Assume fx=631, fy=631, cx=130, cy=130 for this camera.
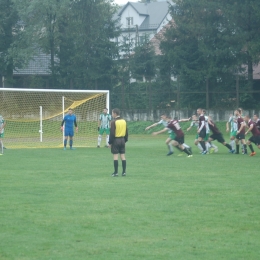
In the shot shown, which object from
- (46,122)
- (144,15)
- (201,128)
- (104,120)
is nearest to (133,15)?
(144,15)

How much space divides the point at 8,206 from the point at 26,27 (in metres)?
38.5

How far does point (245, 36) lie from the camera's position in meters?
42.2

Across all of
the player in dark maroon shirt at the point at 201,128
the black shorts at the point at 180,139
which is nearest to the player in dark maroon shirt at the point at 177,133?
the black shorts at the point at 180,139

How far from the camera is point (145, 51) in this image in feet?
174

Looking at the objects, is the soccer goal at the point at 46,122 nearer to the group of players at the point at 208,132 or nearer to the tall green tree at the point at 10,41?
the group of players at the point at 208,132

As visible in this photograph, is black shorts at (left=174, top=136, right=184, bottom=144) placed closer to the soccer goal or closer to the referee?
the soccer goal

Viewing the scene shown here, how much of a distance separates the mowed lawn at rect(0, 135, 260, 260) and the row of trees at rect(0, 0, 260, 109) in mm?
24933

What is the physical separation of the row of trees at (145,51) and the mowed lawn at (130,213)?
81.8 ft

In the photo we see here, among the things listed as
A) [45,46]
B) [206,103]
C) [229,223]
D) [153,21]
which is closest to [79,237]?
[229,223]

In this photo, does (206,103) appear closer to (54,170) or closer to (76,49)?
(76,49)

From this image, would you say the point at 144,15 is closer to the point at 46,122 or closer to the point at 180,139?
the point at 46,122

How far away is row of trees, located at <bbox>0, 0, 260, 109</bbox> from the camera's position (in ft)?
140

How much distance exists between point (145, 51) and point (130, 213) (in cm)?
4348

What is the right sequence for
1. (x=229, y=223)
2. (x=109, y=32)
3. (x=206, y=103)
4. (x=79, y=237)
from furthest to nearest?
1. (x=109, y=32)
2. (x=206, y=103)
3. (x=229, y=223)
4. (x=79, y=237)
